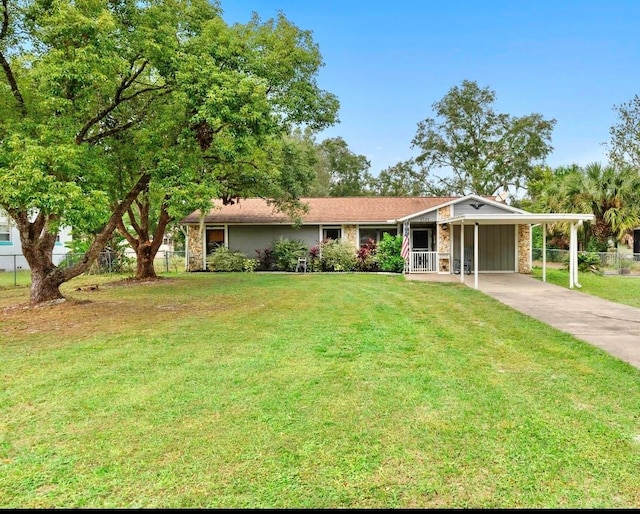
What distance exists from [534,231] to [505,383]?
71.4 feet

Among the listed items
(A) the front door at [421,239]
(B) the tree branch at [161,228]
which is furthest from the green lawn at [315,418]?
(A) the front door at [421,239]

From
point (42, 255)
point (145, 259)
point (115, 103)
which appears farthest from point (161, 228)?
point (115, 103)

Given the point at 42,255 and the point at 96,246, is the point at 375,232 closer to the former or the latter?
the point at 96,246

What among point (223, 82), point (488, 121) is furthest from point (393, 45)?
point (488, 121)

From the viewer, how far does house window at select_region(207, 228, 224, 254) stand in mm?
20109

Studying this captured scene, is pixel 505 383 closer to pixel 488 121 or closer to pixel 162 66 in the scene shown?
pixel 162 66

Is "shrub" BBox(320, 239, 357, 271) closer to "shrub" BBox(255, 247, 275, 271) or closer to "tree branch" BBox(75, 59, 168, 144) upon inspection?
"shrub" BBox(255, 247, 275, 271)

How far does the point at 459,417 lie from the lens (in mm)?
3598

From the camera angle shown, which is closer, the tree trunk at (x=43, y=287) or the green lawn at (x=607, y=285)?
the tree trunk at (x=43, y=287)

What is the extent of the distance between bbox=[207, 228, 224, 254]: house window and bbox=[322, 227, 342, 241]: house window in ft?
16.1

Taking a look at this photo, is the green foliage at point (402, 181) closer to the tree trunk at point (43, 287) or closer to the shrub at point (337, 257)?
the shrub at point (337, 257)

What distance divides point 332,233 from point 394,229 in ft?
9.89

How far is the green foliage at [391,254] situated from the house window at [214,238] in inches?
299

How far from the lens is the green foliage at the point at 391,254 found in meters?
18.0
